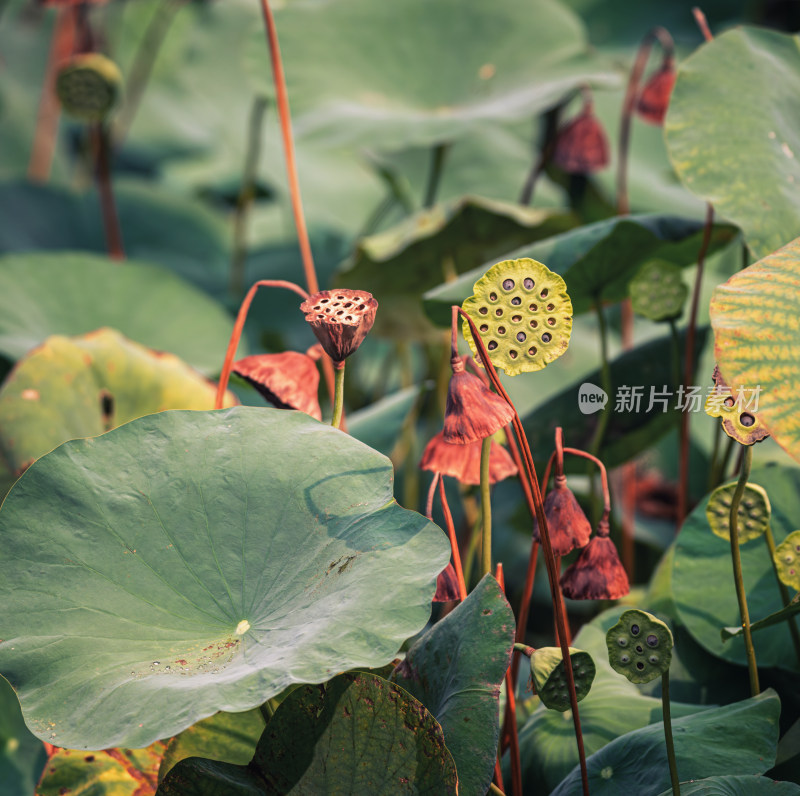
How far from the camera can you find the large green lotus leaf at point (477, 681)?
506 mm

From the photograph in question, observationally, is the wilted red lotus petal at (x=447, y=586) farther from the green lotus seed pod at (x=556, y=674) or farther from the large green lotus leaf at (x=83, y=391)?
the large green lotus leaf at (x=83, y=391)

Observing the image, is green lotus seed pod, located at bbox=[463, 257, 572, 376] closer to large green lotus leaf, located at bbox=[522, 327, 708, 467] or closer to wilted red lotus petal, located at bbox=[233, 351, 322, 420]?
wilted red lotus petal, located at bbox=[233, 351, 322, 420]

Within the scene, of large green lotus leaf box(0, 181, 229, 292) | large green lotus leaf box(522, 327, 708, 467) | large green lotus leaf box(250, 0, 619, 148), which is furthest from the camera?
large green lotus leaf box(0, 181, 229, 292)

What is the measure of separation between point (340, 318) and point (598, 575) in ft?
0.82

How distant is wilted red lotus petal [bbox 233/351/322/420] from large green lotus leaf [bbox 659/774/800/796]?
1.22 ft

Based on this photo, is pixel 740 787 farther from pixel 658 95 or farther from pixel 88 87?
pixel 88 87

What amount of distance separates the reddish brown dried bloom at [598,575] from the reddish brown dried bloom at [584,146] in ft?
2.71

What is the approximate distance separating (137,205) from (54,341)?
123 cm

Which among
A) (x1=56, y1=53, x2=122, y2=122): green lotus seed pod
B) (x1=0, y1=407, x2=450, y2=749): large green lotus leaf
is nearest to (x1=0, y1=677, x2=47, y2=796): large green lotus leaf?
(x1=0, y1=407, x2=450, y2=749): large green lotus leaf

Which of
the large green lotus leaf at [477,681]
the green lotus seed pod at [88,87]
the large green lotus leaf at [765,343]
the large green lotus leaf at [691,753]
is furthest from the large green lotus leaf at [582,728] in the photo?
the green lotus seed pod at [88,87]

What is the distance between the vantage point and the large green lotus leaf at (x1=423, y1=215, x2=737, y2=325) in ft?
2.52

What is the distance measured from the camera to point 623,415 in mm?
960

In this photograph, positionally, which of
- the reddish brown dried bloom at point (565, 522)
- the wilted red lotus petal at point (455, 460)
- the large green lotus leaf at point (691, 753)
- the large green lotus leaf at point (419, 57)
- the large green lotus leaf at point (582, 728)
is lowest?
the large green lotus leaf at point (582, 728)

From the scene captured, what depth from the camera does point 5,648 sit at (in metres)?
0.52
